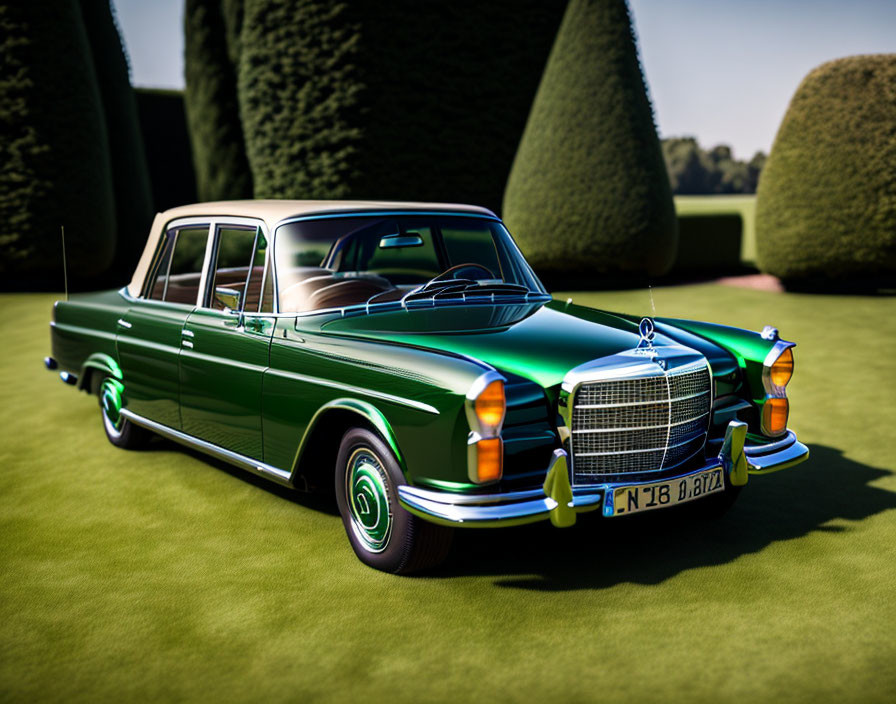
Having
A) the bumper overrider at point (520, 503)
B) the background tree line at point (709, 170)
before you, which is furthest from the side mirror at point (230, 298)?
the background tree line at point (709, 170)

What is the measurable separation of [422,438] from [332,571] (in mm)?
929

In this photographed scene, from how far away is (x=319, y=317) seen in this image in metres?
4.57

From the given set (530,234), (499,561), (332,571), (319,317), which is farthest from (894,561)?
(530,234)

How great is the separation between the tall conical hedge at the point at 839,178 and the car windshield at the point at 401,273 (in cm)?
1123

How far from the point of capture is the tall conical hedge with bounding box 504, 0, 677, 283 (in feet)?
50.6

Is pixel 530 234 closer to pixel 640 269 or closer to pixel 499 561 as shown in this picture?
pixel 640 269

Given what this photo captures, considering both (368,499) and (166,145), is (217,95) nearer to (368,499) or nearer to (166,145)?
(166,145)

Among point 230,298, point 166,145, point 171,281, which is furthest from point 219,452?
point 166,145

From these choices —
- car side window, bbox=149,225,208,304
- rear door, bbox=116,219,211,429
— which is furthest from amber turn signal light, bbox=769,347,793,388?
car side window, bbox=149,225,208,304

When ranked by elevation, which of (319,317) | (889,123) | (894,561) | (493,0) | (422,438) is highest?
(493,0)

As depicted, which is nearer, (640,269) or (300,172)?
(640,269)

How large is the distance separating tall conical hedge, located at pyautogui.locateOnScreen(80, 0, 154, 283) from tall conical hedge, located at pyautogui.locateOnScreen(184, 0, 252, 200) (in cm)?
138

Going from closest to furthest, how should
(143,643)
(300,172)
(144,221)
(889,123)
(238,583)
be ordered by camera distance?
(143,643), (238,583), (889,123), (300,172), (144,221)

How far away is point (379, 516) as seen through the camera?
4.05 m
